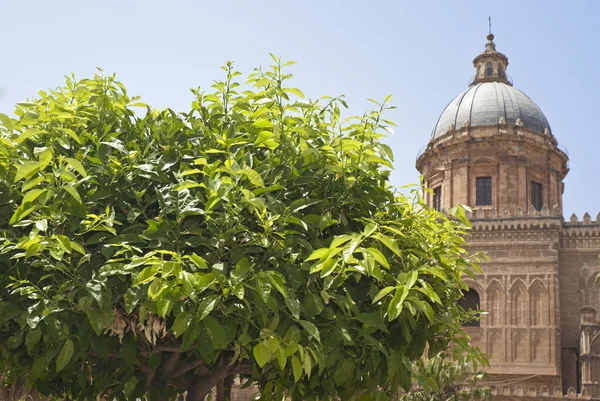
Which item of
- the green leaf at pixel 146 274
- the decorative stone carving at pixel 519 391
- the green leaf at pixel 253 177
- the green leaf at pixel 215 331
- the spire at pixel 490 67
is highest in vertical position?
the spire at pixel 490 67

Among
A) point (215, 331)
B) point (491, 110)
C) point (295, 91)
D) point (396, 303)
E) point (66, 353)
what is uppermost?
point (491, 110)

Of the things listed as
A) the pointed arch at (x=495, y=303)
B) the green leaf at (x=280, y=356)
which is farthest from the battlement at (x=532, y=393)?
the green leaf at (x=280, y=356)

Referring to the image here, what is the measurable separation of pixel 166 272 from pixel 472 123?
3453 centimetres

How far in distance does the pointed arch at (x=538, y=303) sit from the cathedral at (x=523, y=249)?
4 cm

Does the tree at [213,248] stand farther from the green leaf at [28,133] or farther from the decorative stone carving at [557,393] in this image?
the decorative stone carving at [557,393]

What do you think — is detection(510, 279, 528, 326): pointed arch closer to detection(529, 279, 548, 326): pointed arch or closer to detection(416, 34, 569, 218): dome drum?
detection(529, 279, 548, 326): pointed arch

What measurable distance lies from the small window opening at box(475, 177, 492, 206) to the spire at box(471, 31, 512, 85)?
7507 mm

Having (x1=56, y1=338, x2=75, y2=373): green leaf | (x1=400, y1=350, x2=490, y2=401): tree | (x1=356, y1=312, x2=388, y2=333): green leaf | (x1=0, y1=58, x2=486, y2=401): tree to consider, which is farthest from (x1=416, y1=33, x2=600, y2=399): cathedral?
(x1=56, y1=338, x2=75, y2=373): green leaf

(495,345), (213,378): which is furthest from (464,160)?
(213,378)

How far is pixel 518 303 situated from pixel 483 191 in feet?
21.3

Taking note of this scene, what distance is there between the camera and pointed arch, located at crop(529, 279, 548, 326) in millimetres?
32638

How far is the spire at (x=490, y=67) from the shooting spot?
42031 mm

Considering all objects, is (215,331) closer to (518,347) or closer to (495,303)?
(518,347)

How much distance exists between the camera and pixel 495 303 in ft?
110
